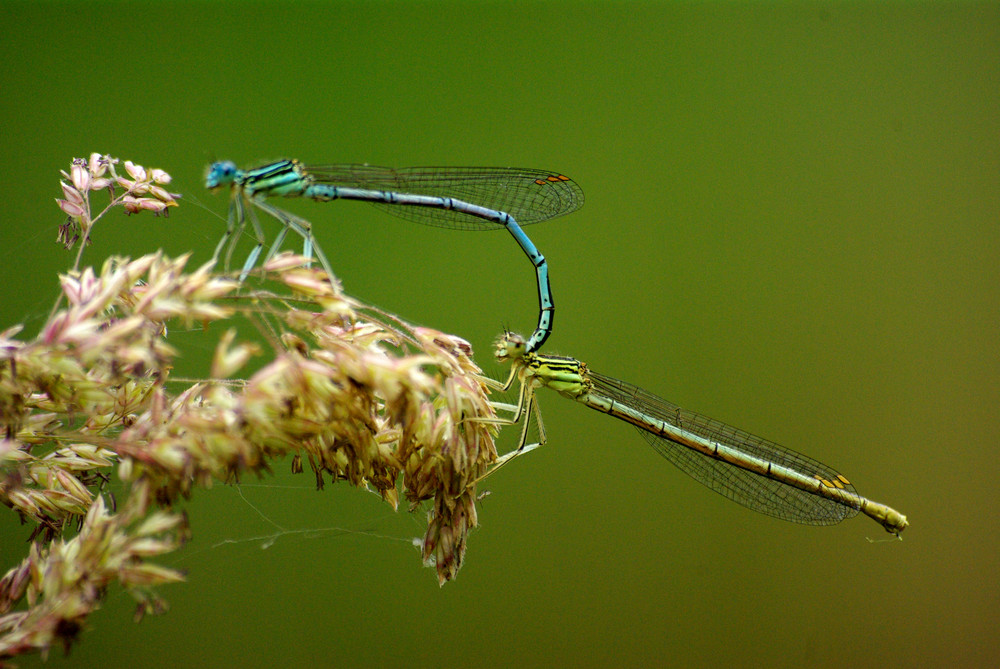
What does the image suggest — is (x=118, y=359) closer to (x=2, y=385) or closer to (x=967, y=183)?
(x=2, y=385)

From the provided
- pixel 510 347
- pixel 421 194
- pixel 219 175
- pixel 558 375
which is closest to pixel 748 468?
pixel 558 375

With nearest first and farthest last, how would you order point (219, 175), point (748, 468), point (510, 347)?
point (219, 175), point (510, 347), point (748, 468)

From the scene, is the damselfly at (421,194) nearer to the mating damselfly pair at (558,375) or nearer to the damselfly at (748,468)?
the mating damselfly pair at (558,375)

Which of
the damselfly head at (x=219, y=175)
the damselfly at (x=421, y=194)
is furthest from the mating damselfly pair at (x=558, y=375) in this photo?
the damselfly head at (x=219, y=175)

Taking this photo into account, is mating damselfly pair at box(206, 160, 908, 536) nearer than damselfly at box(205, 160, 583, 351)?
No

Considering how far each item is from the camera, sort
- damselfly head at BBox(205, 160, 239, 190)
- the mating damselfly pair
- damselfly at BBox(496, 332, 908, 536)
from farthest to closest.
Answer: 1. damselfly at BBox(496, 332, 908, 536)
2. the mating damselfly pair
3. damselfly head at BBox(205, 160, 239, 190)

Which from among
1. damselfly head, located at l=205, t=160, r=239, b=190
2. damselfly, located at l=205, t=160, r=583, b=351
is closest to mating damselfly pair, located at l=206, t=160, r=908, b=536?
damselfly, located at l=205, t=160, r=583, b=351

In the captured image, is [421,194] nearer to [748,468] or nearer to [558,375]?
[558,375]

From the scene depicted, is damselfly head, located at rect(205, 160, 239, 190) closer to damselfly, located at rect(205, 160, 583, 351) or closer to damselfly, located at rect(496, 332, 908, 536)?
damselfly, located at rect(205, 160, 583, 351)
